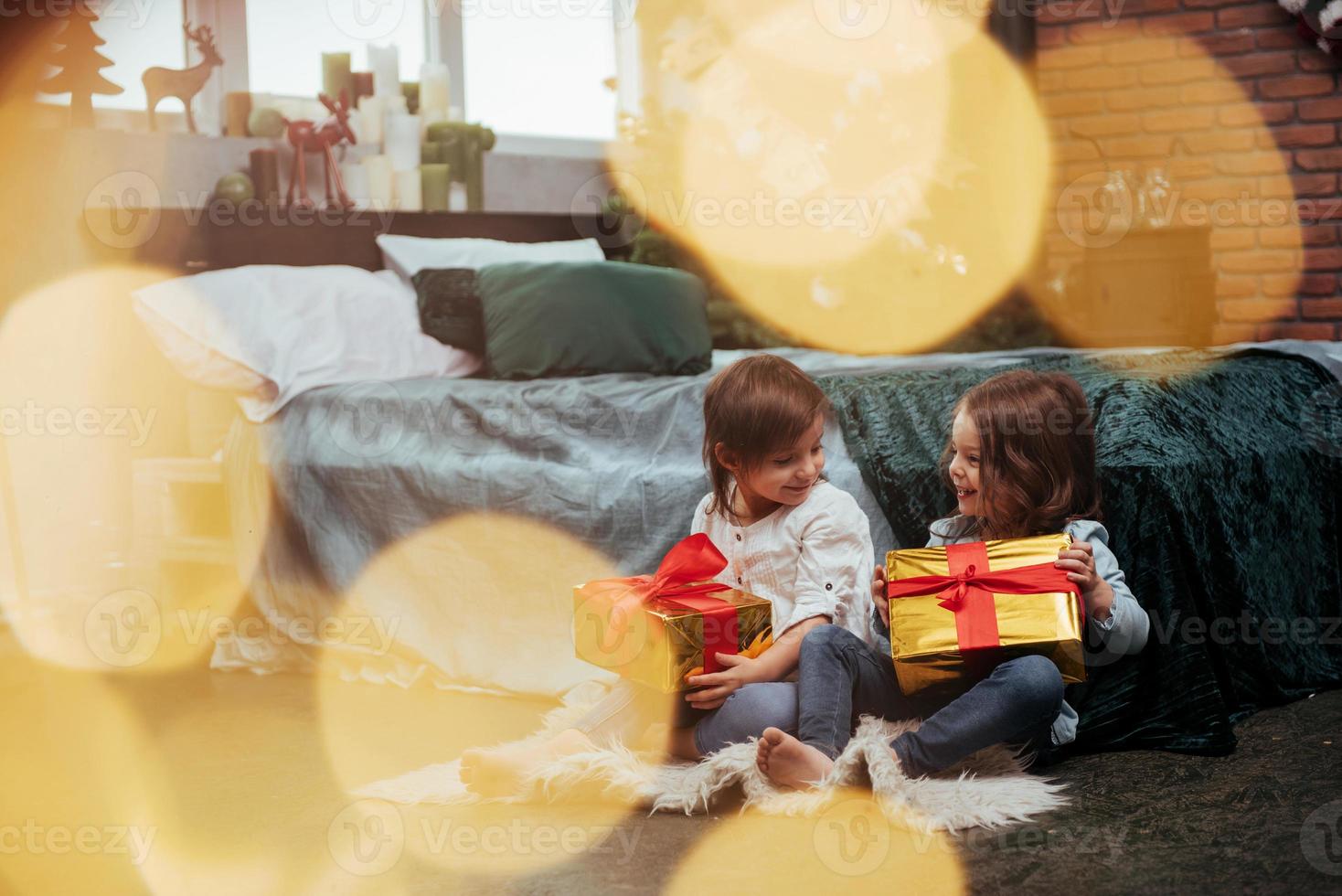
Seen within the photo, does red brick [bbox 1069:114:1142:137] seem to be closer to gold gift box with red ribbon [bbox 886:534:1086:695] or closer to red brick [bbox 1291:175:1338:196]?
red brick [bbox 1291:175:1338:196]

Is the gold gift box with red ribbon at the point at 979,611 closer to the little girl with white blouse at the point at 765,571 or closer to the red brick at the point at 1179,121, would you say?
the little girl with white blouse at the point at 765,571

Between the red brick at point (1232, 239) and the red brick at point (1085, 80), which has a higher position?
the red brick at point (1085, 80)

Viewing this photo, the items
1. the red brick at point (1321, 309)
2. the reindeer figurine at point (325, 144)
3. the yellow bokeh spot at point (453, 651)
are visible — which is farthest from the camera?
the red brick at point (1321, 309)

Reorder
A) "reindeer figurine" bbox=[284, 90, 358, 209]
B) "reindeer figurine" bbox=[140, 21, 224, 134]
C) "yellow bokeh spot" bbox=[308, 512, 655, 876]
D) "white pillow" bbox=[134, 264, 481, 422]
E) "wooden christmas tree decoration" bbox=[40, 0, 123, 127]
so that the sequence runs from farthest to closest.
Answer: "reindeer figurine" bbox=[284, 90, 358, 209], "reindeer figurine" bbox=[140, 21, 224, 134], "wooden christmas tree decoration" bbox=[40, 0, 123, 127], "white pillow" bbox=[134, 264, 481, 422], "yellow bokeh spot" bbox=[308, 512, 655, 876]

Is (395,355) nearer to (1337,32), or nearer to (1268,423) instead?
(1268,423)

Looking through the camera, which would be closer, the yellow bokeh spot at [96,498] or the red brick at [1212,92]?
the yellow bokeh spot at [96,498]

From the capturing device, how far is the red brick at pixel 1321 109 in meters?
3.86

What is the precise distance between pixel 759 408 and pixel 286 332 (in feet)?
4.38

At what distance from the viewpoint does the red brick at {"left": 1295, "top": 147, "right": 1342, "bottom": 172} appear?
3881 millimetres

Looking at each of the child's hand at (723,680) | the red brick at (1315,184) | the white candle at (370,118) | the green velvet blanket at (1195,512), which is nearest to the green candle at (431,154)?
the white candle at (370,118)

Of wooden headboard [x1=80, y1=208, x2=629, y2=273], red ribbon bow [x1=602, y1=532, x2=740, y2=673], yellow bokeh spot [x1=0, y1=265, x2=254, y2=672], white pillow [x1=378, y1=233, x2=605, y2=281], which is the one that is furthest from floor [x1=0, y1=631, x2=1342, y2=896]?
white pillow [x1=378, y1=233, x2=605, y2=281]

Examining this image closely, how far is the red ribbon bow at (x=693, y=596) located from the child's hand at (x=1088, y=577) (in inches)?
17.5

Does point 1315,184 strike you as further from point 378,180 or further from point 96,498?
point 96,498

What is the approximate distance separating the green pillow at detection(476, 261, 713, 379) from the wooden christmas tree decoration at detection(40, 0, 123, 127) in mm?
1028
